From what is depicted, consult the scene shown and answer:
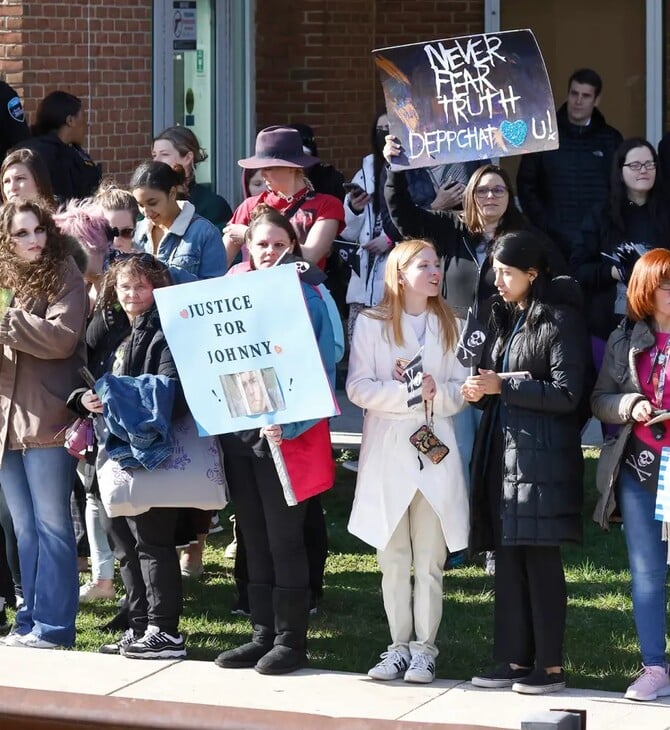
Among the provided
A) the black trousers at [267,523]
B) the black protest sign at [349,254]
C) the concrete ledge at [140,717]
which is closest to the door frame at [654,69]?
the black protest sign at [349,254]

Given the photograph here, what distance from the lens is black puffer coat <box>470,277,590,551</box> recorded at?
18.8ft

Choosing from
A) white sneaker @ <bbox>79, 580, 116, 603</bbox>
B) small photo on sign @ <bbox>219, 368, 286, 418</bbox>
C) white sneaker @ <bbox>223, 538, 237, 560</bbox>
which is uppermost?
small photo on sign @ <bbox>219, 368, 286, 418</bbox>

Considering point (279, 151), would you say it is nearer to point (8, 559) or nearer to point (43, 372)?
point (43, 372)

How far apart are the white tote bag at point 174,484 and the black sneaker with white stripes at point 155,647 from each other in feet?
1.74

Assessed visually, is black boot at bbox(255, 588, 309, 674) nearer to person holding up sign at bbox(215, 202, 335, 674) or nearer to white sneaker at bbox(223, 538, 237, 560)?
person holding up sign at bbox(215, 202, 335, 674)

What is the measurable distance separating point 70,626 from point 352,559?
1.83m

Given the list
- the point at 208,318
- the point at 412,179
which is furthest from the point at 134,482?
the point at 412,179

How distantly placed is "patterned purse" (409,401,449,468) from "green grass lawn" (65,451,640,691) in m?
0.91

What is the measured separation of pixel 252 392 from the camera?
5.96 metres

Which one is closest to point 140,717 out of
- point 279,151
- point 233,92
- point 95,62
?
point 279,151

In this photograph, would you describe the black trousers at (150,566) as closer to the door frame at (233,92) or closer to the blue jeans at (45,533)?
the blue jeans at (45,533)

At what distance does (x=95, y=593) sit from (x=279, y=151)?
214 centimetres

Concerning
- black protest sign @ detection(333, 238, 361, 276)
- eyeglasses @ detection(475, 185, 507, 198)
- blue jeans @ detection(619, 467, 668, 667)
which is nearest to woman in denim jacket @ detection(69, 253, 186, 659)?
eyeglasses @ detection(475, 185, 507, 198)

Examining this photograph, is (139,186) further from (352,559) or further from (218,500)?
(352,559)
